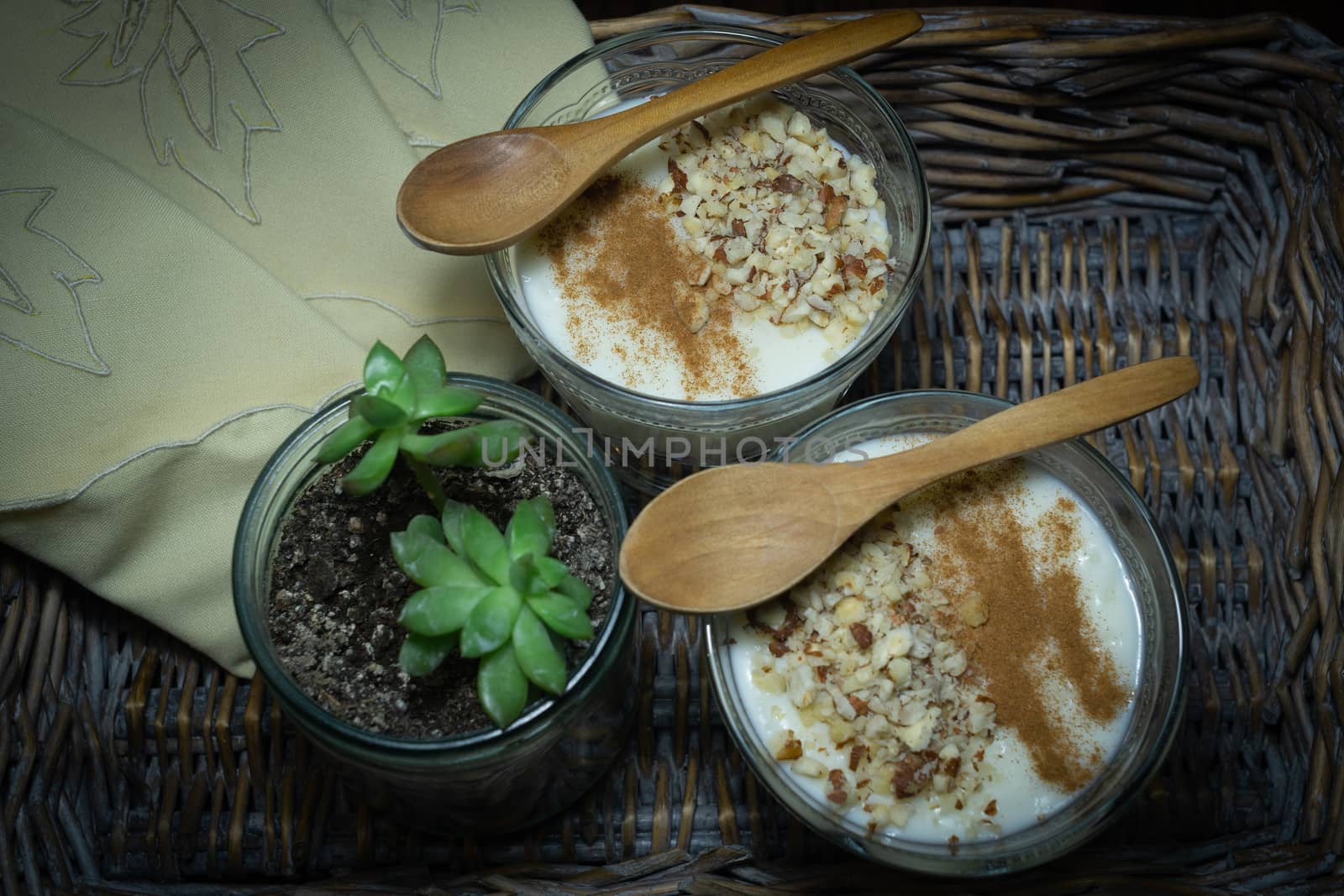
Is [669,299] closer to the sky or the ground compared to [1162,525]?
closer to the sky

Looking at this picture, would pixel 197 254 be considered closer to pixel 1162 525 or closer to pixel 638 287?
pixel 638 287

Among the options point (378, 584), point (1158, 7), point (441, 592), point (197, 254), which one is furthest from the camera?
point (1158, 7)

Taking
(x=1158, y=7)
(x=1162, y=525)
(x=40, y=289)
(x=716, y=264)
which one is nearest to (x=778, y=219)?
(x=716, y=264)

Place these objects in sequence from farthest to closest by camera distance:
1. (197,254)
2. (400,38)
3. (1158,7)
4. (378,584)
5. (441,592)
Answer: (1158,7)
(400,38)
(197,254)
(378,584)
(441,592)

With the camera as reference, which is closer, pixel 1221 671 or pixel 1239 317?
pixel 1221 671

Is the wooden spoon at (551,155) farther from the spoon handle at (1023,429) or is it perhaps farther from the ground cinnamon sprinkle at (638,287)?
the spoon handle at (1023,429)

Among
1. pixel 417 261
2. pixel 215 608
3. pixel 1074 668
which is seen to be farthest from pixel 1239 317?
pixel 215 608

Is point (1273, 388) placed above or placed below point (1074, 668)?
above

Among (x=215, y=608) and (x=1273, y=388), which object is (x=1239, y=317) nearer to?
(x=1273, y=388)
